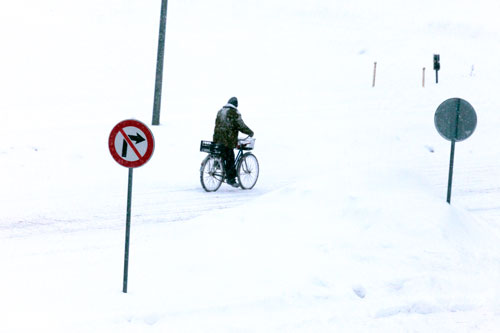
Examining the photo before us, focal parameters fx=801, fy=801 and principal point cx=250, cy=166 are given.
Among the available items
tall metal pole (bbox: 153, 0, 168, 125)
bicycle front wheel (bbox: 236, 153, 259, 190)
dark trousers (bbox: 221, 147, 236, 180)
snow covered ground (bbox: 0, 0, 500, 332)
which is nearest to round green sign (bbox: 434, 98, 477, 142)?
snow covered ground (bbox: 0, 0, 500, 332)

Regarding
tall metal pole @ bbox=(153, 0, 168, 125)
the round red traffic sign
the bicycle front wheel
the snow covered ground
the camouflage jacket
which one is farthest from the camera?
tall metal pole @ bbox=(153, 0, 168, 125)

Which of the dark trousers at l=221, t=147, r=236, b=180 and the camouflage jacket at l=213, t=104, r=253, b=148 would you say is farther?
the dark trousers at l=221, t=147, r=236, b=180

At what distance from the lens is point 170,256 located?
9062mm

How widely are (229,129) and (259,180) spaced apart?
9.08 feet

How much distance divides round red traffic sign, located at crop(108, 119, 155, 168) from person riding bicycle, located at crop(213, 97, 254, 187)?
748 cm

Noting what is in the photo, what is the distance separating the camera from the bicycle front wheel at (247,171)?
15742mm

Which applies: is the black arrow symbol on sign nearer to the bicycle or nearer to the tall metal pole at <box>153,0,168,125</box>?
the bicycle

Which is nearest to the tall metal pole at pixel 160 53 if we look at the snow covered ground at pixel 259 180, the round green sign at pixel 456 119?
the snow covered ground at pixel 259 180

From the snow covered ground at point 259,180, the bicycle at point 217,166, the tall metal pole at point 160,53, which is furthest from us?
the tall metal pole at point 160,53

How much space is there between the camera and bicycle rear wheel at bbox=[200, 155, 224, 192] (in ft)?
50.3

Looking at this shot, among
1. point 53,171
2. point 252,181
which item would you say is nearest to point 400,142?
point 252,181

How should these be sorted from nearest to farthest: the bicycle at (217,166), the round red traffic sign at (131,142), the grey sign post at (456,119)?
the round red traffic sign at (131,142), the grey sign post at (456,119), the bicycle at (217,166)

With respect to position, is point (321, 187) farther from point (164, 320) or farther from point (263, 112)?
point (263, 112)

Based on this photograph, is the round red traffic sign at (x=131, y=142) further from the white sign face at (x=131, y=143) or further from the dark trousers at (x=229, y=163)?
the dark trousers at (x=229, y=163)
